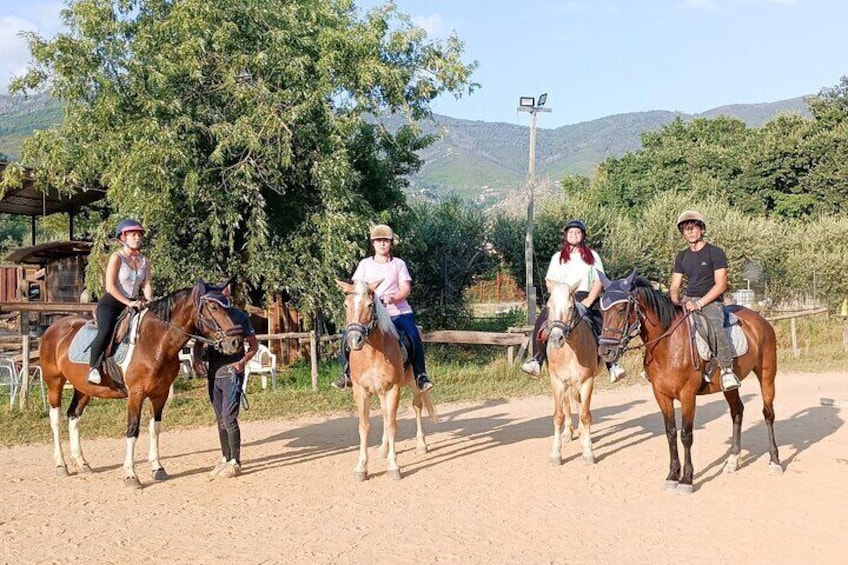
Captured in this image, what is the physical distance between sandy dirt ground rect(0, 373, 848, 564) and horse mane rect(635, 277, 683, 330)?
1.71 meters

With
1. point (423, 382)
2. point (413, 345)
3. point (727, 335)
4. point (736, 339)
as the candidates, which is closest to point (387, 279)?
point (413, 345)

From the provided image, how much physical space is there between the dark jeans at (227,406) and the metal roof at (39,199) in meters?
10.1

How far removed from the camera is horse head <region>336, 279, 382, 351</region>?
706 centimetres

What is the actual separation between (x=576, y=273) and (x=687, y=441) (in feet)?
7.37

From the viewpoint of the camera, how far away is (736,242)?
97.8 ft

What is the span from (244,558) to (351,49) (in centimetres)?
1196

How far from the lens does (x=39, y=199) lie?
1878 centimetres

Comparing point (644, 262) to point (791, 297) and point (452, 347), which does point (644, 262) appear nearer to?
point (791, 297)

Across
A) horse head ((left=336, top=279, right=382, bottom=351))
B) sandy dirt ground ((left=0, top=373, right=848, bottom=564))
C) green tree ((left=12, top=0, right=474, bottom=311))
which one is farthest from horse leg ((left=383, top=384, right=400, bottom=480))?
green tree ((left=12, top=0, right=474, bottom=311))

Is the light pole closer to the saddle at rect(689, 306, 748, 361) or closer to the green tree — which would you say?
the green tree

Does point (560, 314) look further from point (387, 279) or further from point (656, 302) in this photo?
point (387, 279)

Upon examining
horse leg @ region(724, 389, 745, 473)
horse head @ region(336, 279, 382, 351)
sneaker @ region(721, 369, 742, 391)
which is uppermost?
horse head @ region(336, 279, 382, 351)

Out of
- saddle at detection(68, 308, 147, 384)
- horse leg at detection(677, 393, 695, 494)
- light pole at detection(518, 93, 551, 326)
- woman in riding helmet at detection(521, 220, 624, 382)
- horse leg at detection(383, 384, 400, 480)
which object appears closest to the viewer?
horse leg at detection(677, 393, 695, 494)

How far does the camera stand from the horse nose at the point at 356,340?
702 centimetres
